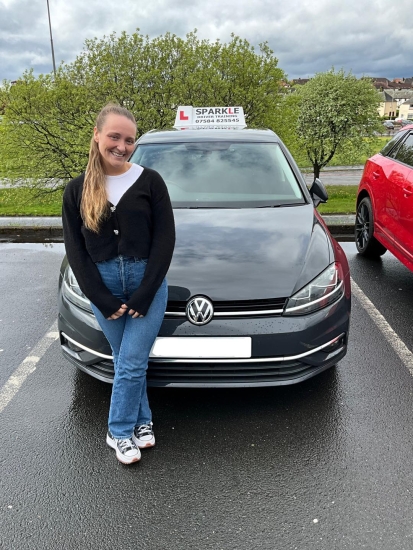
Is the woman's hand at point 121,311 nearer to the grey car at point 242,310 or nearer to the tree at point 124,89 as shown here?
the grey car at point 242,310

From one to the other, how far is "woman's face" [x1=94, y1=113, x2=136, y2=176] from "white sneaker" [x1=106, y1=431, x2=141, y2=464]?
4.61 ft

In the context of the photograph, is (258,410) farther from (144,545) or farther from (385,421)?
(144,545)

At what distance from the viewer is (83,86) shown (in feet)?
35.3

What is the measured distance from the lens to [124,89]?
10734 millimetres

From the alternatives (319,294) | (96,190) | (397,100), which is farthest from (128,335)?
(397,100)

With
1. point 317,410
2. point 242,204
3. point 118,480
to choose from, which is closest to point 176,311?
point 118,480

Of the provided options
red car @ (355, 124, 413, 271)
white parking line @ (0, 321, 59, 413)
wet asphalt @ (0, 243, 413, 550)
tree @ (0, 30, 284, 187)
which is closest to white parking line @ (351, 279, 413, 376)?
wet asphalt @ (0, 243, 413, 550)

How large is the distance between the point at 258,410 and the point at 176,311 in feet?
2.77

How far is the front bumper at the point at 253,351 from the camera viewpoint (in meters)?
2.55

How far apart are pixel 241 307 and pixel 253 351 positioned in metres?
0.24

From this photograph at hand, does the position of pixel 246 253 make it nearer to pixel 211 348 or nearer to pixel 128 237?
pixel 211 348

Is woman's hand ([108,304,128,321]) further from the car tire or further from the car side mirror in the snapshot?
the car tire

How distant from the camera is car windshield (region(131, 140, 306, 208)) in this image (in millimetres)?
3771

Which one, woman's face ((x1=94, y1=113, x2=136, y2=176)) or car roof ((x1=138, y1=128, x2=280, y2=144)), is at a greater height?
woman's face ((x1=94, y1=113, x2=136, y2=176))
